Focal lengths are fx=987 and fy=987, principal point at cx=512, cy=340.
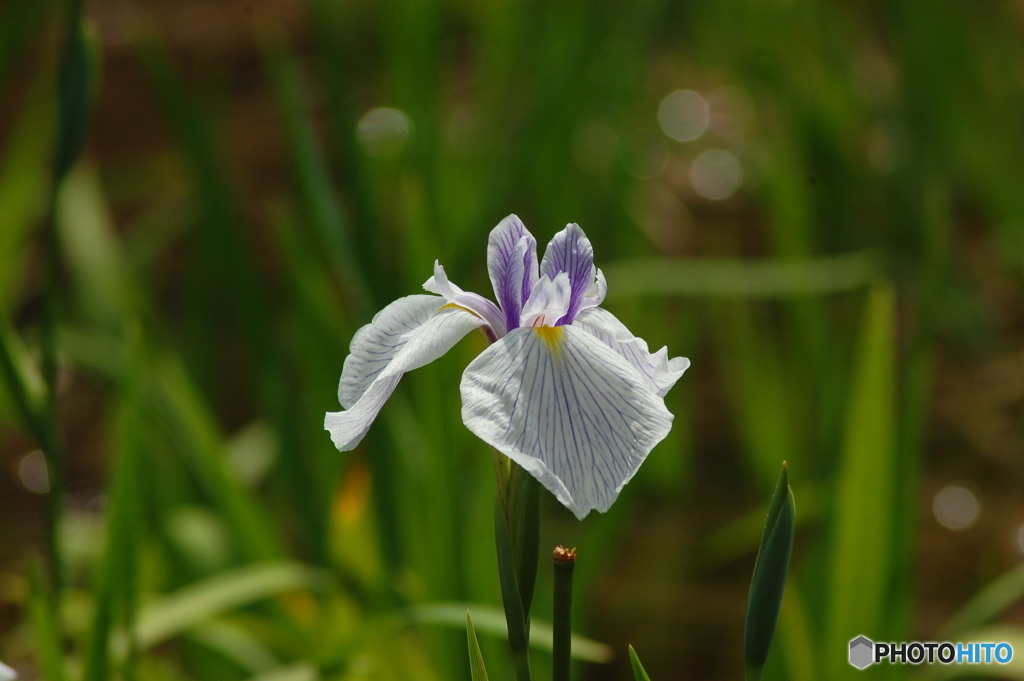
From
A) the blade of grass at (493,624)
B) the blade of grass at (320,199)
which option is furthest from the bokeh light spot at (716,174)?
the blade of grass at (493,624)

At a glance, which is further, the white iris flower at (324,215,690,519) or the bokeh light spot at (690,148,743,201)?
the bokeh light spot at (690,148,743,201)

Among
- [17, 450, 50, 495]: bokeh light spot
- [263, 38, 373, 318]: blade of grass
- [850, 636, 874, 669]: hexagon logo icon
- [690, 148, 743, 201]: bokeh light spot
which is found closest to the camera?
[850, 636, 874, 669]: hexagon logo icon

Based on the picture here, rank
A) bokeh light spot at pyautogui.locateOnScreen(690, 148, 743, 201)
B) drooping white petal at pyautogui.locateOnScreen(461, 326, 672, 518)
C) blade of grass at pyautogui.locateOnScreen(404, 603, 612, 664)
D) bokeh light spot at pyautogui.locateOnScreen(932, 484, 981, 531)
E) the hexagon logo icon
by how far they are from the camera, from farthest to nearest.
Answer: bokeh light spot at pyautogui.locateOnScreen(690, 148, 743, 201)
bokeh light spot at pyautogui.locateOnScreen(932, 484, 981, 531)
the hexagon logo icon
blade of grass at pyautogui.locateOnScreen(404, 603, 612, 664)
drooping white petal at pyautogui.locateOnScreen(461, 326, 672, 518)

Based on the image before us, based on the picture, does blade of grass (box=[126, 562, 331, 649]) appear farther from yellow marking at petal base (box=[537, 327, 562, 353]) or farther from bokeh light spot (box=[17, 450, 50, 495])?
bokeh light spot (box=[17, 450, 50, 495])

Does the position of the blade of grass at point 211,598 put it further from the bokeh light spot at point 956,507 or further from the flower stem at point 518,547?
the bokeh light spot at point 956,507

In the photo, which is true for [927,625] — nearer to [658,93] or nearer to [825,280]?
[825,280]

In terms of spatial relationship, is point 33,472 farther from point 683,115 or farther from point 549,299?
point 683,115

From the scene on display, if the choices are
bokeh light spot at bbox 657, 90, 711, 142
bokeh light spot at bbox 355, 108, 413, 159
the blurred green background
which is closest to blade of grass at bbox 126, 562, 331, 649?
the blurred green background
